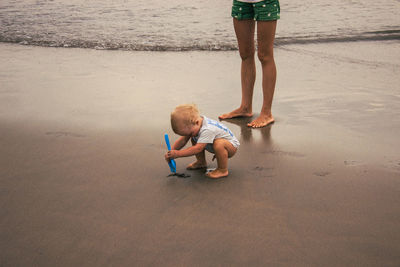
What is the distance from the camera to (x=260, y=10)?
3629 mm

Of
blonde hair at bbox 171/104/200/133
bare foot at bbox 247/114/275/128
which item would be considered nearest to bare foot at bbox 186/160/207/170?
blonde hair at bbox 171/104/200/133

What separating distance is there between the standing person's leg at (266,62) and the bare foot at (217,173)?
44.4 inches

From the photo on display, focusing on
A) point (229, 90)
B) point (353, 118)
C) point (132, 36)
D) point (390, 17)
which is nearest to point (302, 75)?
point (229, 90)

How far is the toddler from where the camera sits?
2.62m

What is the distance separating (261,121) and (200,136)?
1.30 metres

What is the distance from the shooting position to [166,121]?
390 cm

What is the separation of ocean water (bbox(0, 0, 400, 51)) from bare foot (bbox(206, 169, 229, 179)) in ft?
18.9

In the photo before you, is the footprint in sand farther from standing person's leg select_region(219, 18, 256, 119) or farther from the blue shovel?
standing person's leg select_region(219, 18, 256, 119)

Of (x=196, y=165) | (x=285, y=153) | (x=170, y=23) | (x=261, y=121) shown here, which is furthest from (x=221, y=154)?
(x=170, y=23)

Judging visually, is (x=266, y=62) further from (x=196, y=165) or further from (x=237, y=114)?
(x=196, y=165)

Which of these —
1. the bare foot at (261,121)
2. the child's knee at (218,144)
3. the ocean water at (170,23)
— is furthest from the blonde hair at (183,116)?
the ocean water at (170,23)

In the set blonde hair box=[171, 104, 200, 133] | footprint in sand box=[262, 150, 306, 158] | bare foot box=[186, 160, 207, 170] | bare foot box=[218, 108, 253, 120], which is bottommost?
footprint in sand box=[262, 150, 306, 158]

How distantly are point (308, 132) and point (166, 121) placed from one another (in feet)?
4.54

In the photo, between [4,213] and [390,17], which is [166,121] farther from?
[390,17]
